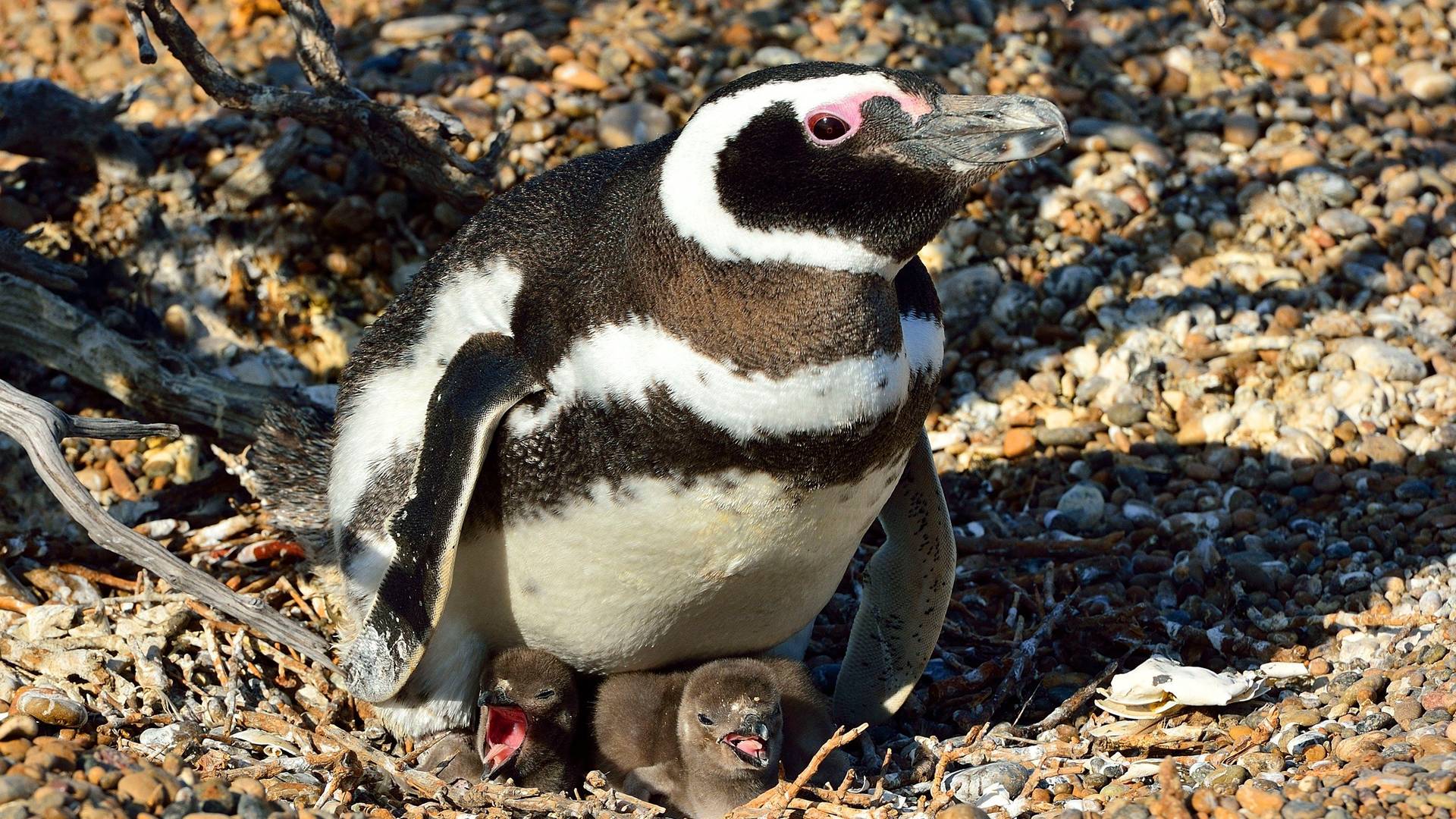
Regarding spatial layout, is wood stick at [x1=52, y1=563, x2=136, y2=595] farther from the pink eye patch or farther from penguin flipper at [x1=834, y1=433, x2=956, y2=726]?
the pink eye patch

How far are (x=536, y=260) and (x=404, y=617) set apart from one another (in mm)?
765

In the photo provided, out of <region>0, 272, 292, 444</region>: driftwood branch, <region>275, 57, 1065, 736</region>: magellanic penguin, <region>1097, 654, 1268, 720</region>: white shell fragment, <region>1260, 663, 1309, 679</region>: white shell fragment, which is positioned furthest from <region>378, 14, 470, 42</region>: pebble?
<region>1260, 663, 1309, 679</region>: white shell fragment

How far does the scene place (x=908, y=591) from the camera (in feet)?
12.6

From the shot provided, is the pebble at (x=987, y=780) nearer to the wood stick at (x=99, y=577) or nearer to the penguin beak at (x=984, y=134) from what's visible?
the penguin beak at (x=984, y=134)

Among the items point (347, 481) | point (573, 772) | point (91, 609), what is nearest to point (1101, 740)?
point (573, 772)

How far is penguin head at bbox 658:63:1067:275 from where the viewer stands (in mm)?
2820

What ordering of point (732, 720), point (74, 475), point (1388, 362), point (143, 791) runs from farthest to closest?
1. point (1388, 362)
2. point (732, 720)
3. point (74, 475)
4. point (143, 791)

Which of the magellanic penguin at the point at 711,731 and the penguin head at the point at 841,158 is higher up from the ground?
the penguin head at the point at 841,158

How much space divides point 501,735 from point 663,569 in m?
0.53

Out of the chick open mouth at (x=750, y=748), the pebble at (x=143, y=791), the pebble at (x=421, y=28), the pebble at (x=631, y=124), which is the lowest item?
the chick open mouth at (x=750, y=748)

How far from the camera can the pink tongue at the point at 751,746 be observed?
10.9 feet

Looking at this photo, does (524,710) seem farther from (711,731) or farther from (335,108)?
(335,108)

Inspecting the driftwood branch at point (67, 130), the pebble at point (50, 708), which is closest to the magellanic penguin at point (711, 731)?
the pebble at point (50, 708)

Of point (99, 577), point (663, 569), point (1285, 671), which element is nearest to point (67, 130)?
point (99, 577)
